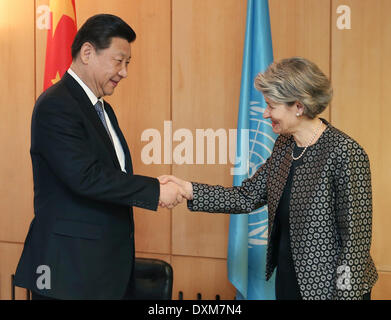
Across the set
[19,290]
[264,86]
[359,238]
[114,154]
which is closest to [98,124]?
[114,154]

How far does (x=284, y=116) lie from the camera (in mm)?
2104

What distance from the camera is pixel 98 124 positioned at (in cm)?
214

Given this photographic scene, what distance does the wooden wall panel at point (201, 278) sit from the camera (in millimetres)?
3775

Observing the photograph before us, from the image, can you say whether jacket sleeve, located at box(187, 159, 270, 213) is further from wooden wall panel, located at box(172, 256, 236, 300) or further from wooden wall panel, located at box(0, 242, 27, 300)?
wooden wall panel, located at box(0, 242, 27, 300)

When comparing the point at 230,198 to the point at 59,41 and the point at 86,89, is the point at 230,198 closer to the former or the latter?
the point at 86,89

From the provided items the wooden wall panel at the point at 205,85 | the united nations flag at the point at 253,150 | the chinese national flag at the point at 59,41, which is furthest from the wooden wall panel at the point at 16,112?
the united nations flag at the point at 253,150

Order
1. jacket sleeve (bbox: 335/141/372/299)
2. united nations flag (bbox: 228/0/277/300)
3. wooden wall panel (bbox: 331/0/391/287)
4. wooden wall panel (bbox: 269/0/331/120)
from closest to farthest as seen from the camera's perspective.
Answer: jacket sleeve (bbox: 335/141/372/299), united nations flag (bbox: 228/0/277/300), wooden wall panel (bbox: 331/0/391/287), wooden wall panel (bbox: 269/0/331/120)

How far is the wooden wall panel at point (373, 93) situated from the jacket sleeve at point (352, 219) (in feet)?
5.05

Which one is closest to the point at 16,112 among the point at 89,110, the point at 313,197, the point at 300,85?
the point at 89,110

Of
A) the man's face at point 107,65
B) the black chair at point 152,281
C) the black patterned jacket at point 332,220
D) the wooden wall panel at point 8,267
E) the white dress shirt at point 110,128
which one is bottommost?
the wooden wall panel at point 8,267

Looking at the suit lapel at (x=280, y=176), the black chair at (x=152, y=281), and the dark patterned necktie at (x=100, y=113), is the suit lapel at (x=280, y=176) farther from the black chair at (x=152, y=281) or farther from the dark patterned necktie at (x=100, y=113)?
the dark patterned necktie at (x=100, y=113)

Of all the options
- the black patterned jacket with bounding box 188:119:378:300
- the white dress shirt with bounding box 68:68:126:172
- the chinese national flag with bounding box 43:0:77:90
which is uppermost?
the chinese national flag with bounding box 43:0:77:90

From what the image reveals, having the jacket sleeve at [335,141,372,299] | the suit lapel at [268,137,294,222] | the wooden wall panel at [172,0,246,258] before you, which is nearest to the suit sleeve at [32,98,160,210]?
the suit lapel at [268,137,294,222]

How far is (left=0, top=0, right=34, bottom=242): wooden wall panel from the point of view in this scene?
435cm
